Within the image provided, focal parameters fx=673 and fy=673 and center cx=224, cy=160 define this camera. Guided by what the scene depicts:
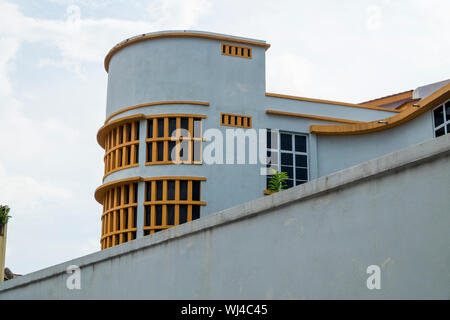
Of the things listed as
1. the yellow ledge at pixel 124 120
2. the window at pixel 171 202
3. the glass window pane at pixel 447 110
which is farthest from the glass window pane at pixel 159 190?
the glass window pane at pixel 447 110

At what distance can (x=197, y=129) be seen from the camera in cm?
2180

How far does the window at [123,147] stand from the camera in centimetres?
2228

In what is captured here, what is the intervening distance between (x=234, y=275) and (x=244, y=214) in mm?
838

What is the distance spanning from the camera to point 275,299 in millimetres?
8289

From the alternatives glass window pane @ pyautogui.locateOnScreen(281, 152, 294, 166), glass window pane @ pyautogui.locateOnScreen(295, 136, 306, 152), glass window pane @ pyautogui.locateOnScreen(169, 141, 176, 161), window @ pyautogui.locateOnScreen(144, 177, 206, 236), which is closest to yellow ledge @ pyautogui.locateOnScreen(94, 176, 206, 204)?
window @ pyautogui.locateOnScreen(144, 177, 206, 236)

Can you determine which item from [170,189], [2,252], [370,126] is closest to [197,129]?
[170,189]

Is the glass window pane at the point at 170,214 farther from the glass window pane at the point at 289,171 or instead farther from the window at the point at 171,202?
the glass window pane at the point at 289,171

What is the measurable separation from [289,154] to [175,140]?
4229 mm

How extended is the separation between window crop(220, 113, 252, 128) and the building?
3cm

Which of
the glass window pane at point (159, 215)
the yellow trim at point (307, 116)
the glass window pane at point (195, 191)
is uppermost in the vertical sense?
the yellow trim at point (307, 116)

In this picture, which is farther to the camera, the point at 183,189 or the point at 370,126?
the point at 370,126

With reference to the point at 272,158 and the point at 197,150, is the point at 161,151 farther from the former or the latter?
the point at 272,158
